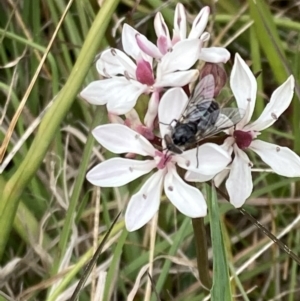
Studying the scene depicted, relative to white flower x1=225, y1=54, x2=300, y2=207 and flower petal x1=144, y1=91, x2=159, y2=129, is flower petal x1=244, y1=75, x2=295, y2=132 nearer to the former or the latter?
white flower x1=225, y1=54, x2=300, y2=207

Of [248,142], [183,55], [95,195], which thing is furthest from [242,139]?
[95,195]

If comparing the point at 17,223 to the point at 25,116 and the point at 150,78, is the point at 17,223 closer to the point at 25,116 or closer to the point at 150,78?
the point at 25,116

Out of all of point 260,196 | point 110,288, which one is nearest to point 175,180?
point 110,288

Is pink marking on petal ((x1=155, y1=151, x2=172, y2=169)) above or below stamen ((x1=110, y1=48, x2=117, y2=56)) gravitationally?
below

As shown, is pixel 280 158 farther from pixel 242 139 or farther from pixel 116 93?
pixel 116 93

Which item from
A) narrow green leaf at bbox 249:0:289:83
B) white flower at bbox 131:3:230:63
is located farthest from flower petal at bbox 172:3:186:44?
narrow green leaf at bbox 249:0:289:83

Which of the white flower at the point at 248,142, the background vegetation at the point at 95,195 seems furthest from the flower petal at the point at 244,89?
the background vegetation at the point at 95,195

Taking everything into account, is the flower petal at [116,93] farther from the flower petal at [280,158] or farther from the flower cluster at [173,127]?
the flower petal at [280,158]
